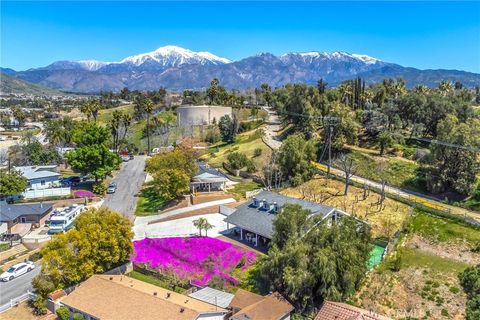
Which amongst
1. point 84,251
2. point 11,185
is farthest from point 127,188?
point 84,251

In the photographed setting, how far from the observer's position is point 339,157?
223 feet

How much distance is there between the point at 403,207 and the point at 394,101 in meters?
30.4

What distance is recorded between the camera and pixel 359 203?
5188 centimetres

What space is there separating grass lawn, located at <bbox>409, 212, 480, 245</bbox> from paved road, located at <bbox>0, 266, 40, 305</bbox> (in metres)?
37.5

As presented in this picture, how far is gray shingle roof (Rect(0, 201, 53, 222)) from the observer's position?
166 feet

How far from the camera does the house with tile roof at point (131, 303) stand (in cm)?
2831

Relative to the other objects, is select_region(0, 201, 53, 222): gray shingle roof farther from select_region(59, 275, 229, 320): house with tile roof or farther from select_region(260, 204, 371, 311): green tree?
select_region(260, 204, 371, 311): green tree

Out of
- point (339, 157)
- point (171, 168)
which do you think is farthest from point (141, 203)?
point (339, 157)

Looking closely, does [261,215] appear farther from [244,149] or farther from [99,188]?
[244,149]

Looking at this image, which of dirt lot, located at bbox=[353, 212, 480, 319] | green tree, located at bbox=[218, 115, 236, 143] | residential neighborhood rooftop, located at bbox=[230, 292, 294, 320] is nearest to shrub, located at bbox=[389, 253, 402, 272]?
dirt lot, located at bbox=[353, 212, 480, 319]

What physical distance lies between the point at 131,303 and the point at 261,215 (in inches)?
755

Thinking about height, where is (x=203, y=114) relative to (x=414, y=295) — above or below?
above

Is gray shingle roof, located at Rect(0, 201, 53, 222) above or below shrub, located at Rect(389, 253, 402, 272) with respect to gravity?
above

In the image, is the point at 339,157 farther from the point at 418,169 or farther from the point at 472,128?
the point at 472,128
